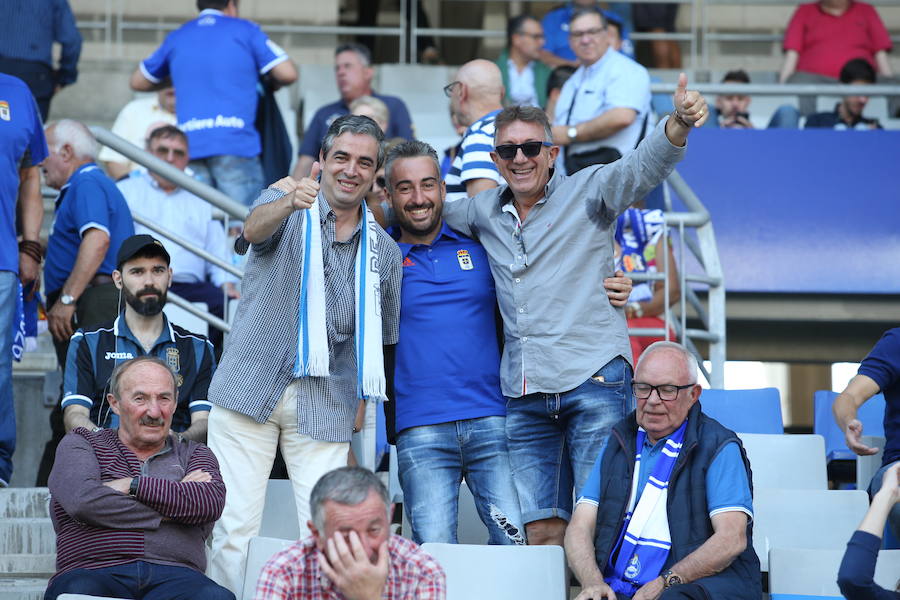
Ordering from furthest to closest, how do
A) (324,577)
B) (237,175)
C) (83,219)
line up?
(237,175) < (83,219) < (324,577)

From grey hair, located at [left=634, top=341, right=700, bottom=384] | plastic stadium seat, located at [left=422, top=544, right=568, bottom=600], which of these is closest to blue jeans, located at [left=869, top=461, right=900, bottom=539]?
grey hair, located at [left=634, top=341, right=700, bottom=384]

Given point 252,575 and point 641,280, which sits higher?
point 641,280

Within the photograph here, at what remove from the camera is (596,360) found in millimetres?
4602

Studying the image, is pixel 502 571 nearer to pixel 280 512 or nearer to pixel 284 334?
pixel 284 334

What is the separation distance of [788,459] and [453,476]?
1.66m

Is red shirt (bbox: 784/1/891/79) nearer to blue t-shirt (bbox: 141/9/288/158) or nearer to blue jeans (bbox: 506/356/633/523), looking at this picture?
blue t-shirt (bbox: 141/9/288/158)

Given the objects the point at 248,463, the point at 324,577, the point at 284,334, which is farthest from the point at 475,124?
the point at 324,577

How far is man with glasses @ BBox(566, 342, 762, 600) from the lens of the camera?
4.25 meters

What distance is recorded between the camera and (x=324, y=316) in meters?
4.53

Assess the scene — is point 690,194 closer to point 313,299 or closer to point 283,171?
point 283,171

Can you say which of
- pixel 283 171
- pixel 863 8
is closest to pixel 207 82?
pixel 283 171

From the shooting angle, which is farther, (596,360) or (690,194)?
(690,194)

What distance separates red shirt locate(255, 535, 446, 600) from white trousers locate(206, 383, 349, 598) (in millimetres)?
1064

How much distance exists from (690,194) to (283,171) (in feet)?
7.10
